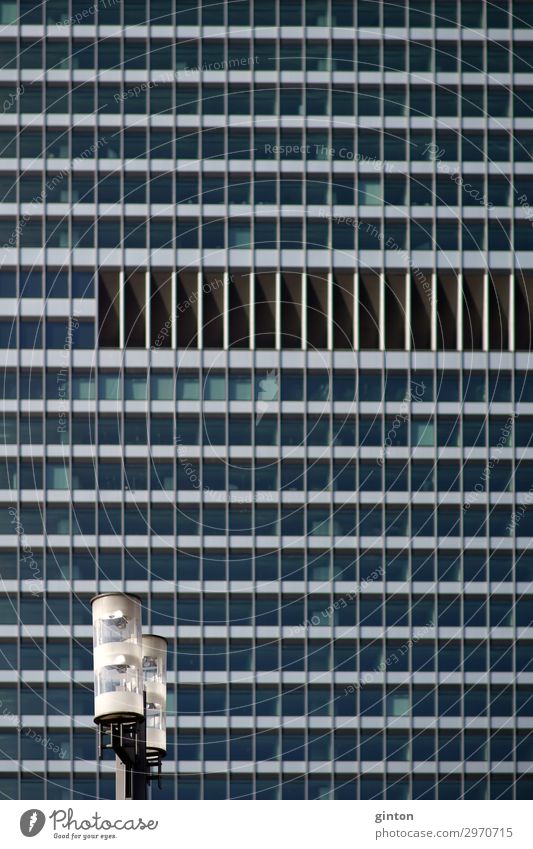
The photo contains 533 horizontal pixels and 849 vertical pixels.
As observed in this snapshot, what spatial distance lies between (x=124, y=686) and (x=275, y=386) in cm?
7702

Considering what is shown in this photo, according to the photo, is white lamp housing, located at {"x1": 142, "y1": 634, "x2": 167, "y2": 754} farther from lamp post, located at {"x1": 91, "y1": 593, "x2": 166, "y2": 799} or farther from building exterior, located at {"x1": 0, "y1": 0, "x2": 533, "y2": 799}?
building exterior, located at {"x1": 0, "y1": 0, "x2": 533, "y2": 799}

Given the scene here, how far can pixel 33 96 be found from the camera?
334 feet

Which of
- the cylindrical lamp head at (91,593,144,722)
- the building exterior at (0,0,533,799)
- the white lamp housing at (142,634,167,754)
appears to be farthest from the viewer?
the building exterior at (0,0,533,799)

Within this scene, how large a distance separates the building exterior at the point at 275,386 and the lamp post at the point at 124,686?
71187mm

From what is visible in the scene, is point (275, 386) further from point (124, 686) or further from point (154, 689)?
point (124, 686)

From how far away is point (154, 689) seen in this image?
25875 mm

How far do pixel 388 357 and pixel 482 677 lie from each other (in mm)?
Result: 17381

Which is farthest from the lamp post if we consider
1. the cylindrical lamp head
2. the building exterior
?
the building exterior

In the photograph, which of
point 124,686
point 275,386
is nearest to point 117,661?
point 124,686

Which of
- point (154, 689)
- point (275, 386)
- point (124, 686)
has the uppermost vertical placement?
point (275, 386)

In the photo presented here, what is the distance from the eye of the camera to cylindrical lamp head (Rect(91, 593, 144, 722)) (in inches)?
926

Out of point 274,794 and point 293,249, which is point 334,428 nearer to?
point 293,249

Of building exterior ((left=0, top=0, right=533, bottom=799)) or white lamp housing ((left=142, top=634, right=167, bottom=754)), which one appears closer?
white lamp housing ((left=142, top=634, right=167, bottom=754))
